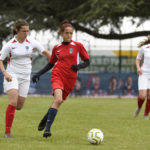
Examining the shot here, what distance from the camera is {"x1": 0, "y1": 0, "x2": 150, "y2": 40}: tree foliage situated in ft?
72.2

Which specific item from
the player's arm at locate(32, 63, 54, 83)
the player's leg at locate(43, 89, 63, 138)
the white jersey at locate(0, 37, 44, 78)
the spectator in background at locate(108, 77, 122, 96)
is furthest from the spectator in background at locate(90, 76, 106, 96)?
the player's leg at locate(43, 89, 63, 138)

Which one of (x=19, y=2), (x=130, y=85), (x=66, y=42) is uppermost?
(x=19, y=2)

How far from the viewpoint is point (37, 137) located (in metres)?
8.25

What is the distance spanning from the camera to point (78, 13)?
24.2 metres

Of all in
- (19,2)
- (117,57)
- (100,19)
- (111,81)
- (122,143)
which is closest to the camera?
(122,143)

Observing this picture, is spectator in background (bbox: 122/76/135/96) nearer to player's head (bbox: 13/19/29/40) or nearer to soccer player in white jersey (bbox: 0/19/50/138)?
soccer player in white jersey (bbox: 0/19/50/138)

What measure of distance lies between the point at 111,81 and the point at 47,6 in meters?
5.72

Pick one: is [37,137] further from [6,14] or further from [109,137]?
[6,14]

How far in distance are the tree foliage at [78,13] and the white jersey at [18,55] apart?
13.5 metres

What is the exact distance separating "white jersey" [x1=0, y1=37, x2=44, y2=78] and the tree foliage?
13543mm

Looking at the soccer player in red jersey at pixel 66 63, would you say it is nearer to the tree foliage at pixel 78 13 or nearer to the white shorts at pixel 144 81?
the white shorts at pixel 144 81

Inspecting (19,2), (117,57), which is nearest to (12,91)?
(19,2)

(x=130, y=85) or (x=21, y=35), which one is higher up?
(x=21, y=35)

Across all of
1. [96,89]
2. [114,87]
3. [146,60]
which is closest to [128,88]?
[114,87]
